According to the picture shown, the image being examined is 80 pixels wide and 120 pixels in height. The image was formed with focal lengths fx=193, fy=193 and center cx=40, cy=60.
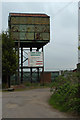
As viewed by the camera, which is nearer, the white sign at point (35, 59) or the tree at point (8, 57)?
the tree at point (8, 57)

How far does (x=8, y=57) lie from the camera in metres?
25.8

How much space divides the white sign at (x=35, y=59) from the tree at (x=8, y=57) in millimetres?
4591

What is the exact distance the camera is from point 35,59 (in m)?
30.7

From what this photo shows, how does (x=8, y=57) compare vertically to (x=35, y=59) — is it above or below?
above

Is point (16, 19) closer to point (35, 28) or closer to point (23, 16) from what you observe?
point (23, 16)

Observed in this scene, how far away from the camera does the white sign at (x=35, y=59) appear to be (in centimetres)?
3058

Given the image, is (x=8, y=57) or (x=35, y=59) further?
(x=35, y=59)

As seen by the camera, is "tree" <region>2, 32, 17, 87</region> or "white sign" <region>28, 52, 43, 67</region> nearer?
"tree" <region>2, 32, 17, 87</region>

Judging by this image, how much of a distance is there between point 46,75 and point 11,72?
11154mm

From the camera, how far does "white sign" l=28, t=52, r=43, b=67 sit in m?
30.6

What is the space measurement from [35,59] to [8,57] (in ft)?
19.6

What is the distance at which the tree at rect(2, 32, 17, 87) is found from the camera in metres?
25.5

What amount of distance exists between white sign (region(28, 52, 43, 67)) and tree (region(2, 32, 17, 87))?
4591 millimetres

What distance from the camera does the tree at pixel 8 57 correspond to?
25453mm
